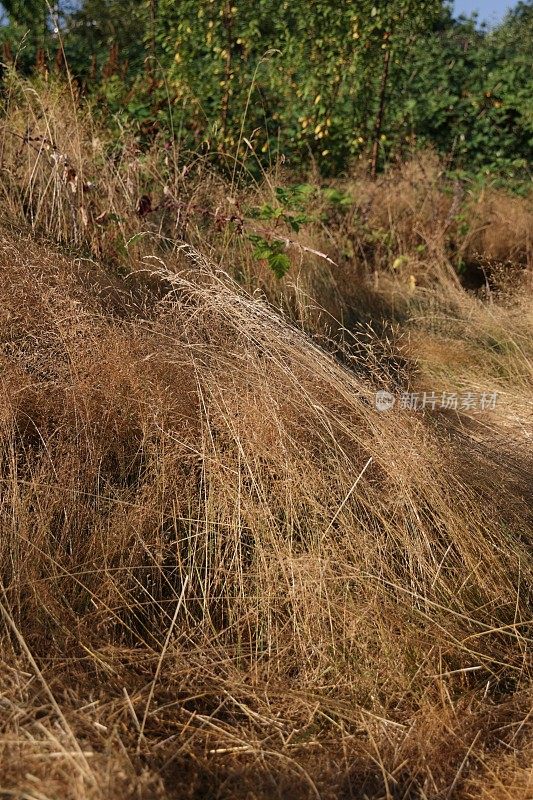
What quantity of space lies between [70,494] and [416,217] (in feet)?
14.2

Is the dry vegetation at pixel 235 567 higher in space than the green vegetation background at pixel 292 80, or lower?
lower

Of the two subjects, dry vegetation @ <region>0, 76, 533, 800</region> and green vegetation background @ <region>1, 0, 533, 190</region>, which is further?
green vegetation background @ <region>1, 0, 533, 190</region>

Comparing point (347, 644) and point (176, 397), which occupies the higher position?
point (176, 397)

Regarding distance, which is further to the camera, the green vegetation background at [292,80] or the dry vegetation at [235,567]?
the green vegetation background at [292,80]

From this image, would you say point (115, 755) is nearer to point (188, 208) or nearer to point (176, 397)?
point (176, 397)

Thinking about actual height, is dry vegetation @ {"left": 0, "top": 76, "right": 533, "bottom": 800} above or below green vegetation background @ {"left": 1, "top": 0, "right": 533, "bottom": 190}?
below

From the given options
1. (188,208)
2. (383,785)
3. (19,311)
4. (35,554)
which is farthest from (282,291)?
(383,785)

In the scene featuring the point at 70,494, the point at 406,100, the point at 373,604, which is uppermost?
the point at 406,100

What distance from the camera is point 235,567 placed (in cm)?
276

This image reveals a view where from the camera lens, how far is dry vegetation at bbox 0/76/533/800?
2.15 m

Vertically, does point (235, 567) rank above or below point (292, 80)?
below

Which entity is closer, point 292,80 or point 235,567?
point 235,567

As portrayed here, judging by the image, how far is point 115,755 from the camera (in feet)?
6.33

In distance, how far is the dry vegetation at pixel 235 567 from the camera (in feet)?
7.07
